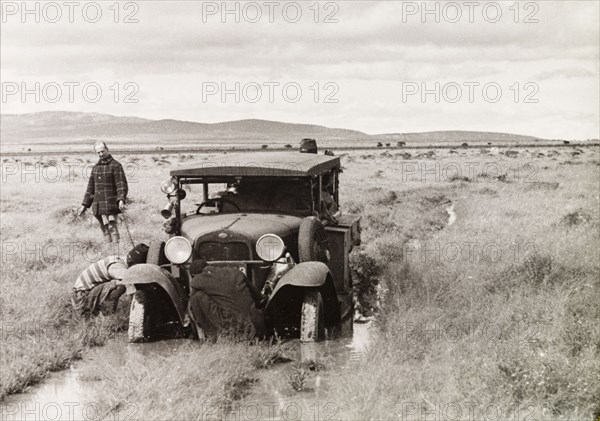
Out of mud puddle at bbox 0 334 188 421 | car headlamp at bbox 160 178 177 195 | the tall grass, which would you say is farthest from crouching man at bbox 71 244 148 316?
the tall grass

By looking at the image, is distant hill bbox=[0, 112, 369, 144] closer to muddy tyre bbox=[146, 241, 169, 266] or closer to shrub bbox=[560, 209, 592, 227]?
Result: shrub bbox=[560, 209, 592, 227]

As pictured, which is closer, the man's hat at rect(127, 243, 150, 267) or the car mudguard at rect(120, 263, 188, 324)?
the car mudguard at rect(120, 263, 188, 324)

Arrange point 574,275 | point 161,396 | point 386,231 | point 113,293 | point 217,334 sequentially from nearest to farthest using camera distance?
point 161,396, point 217,334, point 113,293, point 574,275, point 386,231

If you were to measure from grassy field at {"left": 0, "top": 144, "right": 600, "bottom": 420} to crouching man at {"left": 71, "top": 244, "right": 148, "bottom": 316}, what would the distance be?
20 centimetres

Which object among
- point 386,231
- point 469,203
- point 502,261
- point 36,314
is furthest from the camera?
point 469,203

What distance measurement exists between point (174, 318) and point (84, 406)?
2726 millimetres

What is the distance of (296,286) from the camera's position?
25.0 ft

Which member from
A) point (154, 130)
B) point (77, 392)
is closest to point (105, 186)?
point (77, 392)

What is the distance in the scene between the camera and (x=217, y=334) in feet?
24.1

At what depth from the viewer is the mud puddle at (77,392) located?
567 centimetres

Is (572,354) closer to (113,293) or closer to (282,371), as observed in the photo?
(282,371)

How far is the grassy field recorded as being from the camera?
17.9 feet

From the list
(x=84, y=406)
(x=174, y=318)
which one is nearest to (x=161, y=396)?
(x=84, y=406)

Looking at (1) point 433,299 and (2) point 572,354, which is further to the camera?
(1) point 433,299
